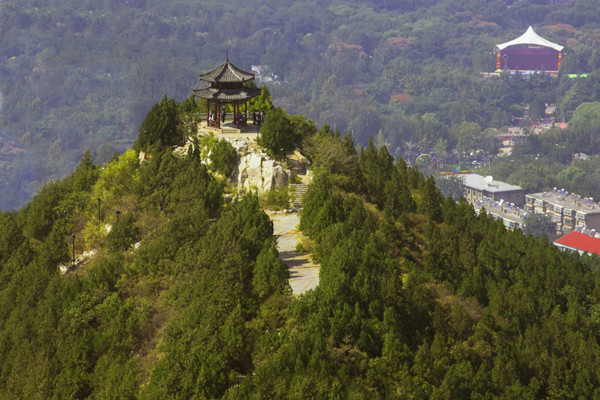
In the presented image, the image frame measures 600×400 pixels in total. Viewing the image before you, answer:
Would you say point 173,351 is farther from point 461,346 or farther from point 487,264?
point 487,264

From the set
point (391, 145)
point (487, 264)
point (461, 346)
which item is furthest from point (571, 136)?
point (461, 346)

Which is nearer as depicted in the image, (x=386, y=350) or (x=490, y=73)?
(x=386, y=350)

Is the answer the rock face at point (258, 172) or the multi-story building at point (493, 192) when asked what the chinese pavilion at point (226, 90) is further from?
the multi-story building at point (493, 192)

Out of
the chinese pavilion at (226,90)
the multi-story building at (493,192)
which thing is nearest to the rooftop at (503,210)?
the multi-story building at (493,192)

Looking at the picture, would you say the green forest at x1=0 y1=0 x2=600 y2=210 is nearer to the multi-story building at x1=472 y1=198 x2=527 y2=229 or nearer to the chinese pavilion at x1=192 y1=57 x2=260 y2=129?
the multi-story building at x1=472 y1=198 x2=527 y2=229

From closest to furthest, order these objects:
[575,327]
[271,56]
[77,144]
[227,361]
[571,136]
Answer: [227,361]
[575,327]
[77,144]
[571,136]
[271,56]

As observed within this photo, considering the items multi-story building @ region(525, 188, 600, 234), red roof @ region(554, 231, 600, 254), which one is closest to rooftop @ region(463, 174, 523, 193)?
multi-story building @ region(525, 188, 600, 234)

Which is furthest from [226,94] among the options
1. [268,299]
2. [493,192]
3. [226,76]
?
[493,192]

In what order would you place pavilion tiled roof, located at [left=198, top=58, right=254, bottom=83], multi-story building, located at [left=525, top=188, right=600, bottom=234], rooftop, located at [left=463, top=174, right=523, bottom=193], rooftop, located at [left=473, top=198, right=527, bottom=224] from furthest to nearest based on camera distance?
rooftop, located at [left=463, top=174, right=523, bottom=193], rooftop, located at [left=473, top=198, right=527, bottom=224], multi-story building, located at [left=525, top=188, right=600, bottom=234], pavilion tiled roof, located at [left=198, top=58, right=254, bottom=83]
